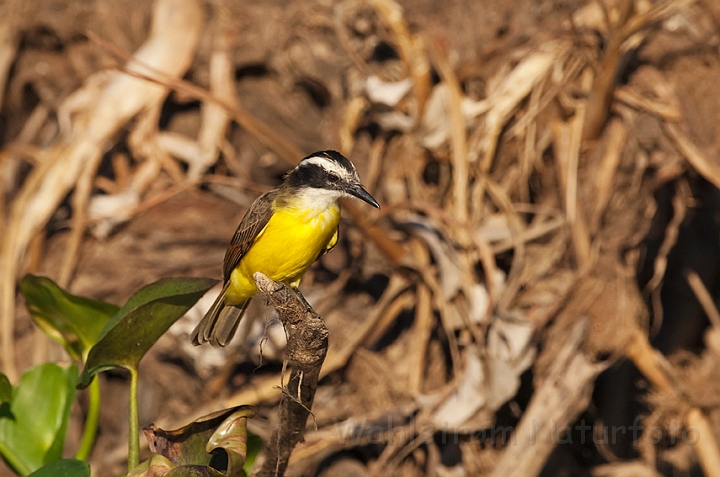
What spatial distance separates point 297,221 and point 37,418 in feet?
4.31

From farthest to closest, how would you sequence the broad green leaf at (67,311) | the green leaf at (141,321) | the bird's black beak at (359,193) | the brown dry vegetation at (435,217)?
1. the brown dry vegetation at (435,217)
2. the bird's black beak at (359,193)
3. the broad green leaf at (67,311)
4. the green leaf at (141,321)

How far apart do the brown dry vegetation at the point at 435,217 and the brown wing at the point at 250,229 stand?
3.27ft

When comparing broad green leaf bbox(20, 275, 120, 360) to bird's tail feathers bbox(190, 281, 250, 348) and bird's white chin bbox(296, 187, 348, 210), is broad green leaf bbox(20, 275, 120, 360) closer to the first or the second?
bird's tail feathers bbox(190, 281, 250, 348)

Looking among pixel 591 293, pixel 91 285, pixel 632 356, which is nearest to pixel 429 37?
pixel 591 293

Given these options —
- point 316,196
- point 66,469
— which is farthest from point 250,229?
point 66,469

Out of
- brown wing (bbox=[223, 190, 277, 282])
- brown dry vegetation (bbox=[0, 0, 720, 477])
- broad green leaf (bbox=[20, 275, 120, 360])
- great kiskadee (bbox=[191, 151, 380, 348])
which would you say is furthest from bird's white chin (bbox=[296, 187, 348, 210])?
brown dry vegetation (bbox=[0, 0, 720, 477])

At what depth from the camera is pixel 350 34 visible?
644 centimetres

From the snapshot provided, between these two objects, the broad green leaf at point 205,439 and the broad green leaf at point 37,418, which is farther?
the broad green leaf at point 37,418

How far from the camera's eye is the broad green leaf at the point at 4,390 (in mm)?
3506

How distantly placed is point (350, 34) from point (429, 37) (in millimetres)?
657

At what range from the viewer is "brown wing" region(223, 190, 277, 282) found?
12.7ft

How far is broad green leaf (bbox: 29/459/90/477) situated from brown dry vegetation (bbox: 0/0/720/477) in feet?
6.69

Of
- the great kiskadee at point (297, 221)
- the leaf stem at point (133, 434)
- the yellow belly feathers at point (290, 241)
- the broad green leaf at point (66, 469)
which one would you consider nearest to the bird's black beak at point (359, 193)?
the great kiskadee at point (297, 221)

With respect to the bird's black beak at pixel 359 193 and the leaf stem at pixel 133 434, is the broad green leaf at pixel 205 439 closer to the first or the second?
the leaf stem at pixel 133 434
